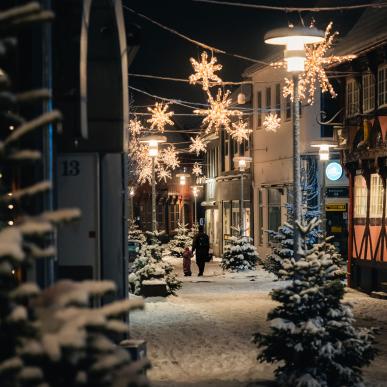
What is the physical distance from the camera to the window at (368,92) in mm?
25889

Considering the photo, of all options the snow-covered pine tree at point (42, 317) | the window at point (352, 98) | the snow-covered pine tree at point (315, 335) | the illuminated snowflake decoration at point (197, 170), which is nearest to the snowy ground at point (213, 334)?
the snow-covered pine tree at point (315, 335)

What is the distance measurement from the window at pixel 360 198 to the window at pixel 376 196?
1.71ft

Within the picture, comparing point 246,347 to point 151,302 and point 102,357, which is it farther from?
point 102,357

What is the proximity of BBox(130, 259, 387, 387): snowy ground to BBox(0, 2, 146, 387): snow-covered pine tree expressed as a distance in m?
7.21

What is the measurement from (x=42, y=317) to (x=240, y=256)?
32856 mm

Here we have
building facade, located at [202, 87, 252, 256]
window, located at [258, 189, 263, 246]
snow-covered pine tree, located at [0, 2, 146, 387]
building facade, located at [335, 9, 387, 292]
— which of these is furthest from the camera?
building facade, located at [202, 87, 252, 256]

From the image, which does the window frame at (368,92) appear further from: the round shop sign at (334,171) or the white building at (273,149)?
the round shop sign at (334,171)

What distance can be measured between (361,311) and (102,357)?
1720cm

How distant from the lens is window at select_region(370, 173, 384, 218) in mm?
25391

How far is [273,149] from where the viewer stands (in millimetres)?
40969

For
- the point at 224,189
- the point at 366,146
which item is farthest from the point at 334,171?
the point at 224,189

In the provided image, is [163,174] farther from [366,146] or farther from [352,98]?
[366,146]

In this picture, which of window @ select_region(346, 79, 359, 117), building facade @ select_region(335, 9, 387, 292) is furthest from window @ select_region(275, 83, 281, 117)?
window @ select_region(346, 79, 359, 117)

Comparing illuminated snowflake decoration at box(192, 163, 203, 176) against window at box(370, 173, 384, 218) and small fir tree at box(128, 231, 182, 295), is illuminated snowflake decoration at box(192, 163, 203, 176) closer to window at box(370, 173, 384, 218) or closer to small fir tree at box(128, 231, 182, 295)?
window at box(370, 173, 384, 218)
